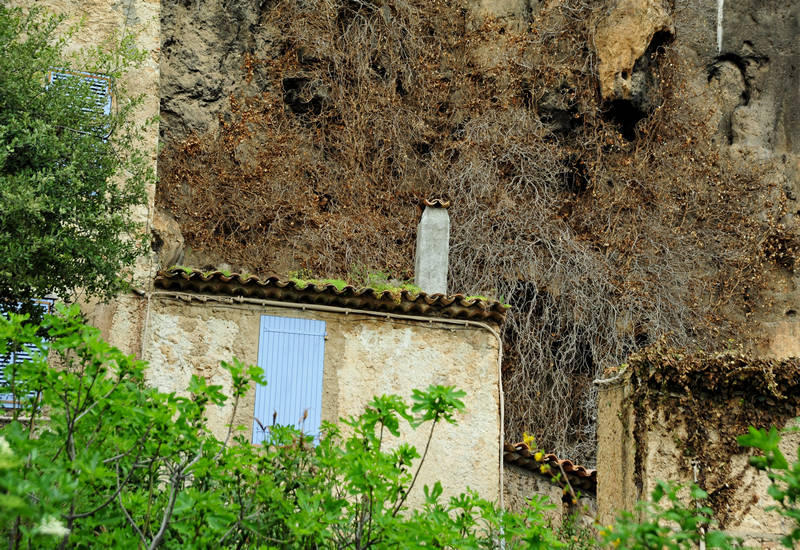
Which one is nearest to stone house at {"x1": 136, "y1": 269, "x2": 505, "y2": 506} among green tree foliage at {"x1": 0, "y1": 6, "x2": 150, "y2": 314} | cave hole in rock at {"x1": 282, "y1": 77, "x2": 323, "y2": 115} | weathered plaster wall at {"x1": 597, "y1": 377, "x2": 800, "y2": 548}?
green tree foliage at {"x1": 0, "y1": 6, "x2": 150, "y2": 314}

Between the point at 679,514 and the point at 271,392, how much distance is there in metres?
6.81

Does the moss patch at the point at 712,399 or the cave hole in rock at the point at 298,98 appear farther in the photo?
the cave hole in rock at the point at 298,98

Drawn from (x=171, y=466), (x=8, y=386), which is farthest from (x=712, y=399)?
(x=8, y=386)

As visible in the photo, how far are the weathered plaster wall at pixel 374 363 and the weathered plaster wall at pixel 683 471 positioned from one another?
1.96 m

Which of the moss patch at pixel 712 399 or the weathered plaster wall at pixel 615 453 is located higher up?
the moss patch at pixel 712 399

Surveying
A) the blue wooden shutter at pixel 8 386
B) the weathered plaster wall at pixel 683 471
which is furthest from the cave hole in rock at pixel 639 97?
the blue wooden shutter at pixel 8 386

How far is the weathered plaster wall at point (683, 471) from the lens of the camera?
22.9ft

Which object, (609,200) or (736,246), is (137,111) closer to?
(609,200)

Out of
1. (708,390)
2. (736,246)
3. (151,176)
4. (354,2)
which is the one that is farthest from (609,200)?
(151,176)

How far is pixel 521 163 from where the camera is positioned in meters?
15.0

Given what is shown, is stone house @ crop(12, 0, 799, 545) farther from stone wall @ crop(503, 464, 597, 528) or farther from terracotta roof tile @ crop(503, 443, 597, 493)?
stone wall @ crop(503, 464, 597, 528)

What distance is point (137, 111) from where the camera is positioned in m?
10.0

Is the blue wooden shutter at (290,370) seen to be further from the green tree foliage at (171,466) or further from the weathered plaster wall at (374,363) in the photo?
the green tree foliage at (171,466)

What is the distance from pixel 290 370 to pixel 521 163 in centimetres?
732
